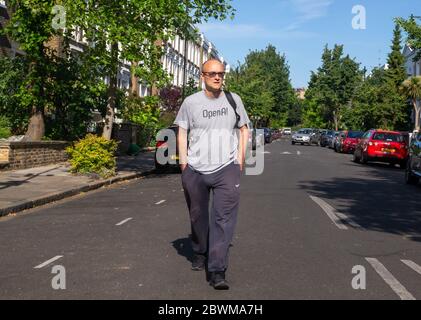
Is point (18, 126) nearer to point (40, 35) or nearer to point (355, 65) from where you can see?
point (40, 35)

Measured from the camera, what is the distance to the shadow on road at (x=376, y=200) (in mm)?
9873

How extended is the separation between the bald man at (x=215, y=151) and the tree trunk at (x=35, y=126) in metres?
15.9

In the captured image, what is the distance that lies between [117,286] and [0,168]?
12.1 metres

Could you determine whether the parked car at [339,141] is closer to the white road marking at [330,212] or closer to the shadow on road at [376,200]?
the shadow on road at [376,200]

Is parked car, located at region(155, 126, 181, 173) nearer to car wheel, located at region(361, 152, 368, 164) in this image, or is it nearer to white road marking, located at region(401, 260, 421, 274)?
car wheel, located at region(361, 152, 368, 164)

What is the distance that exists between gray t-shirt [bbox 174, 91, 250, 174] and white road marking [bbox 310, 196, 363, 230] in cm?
422

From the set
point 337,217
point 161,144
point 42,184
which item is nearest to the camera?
point 337,217

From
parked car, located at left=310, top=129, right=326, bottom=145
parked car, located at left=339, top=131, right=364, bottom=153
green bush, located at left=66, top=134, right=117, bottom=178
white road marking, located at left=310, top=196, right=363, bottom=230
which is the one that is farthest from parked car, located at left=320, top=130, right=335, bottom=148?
white road marking, located at left=310, top=196, right=363, bottom=230

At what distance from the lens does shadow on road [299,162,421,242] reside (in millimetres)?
9873

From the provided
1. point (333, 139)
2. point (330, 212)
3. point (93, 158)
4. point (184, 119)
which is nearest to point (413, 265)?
point (184, 119)

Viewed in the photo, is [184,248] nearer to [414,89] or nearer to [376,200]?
[376,200]

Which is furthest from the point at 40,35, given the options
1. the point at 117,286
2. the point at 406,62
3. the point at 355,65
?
the point at 355,65

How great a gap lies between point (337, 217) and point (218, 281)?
5.42 metres

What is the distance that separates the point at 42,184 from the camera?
14203mm
